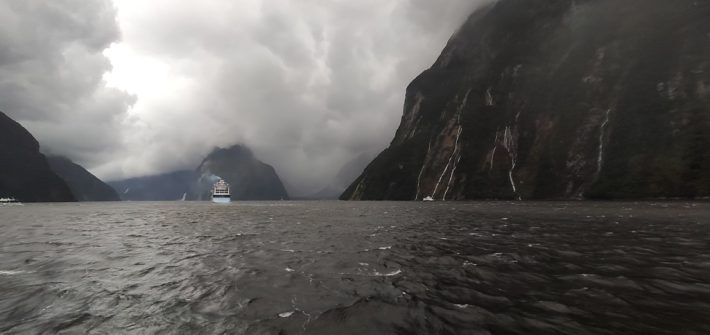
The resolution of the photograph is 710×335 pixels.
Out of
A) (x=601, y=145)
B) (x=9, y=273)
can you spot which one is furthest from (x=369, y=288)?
(x=601, y=145)

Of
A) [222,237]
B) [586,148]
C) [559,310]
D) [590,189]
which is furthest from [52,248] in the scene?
[586,148]

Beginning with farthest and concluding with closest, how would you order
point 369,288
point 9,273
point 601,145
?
point 601,145 → point 9,273 → point 369,288

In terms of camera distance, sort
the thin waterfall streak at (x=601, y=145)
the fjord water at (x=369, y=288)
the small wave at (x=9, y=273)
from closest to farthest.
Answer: the fjord water at (x=369, y=288) < the small wave at (x=9, y=273) < the thin waterfall streak at (x=601, y=145)

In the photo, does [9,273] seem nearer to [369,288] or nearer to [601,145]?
[369,288]

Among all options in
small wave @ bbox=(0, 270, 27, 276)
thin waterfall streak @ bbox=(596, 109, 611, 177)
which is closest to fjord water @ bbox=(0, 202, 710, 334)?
small wave @ bbox=(0, 270, 27, 276)

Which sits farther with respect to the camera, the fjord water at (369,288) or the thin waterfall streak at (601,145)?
the thin waterfall streak at (601,145)

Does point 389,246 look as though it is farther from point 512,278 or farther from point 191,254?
point 191,254

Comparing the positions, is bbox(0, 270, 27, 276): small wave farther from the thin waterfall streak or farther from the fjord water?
the thin waterfall streak

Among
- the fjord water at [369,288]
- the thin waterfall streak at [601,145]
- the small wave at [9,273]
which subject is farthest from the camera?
the thin waterfall streak at [601,145]

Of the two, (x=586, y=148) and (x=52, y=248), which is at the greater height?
(x=586, y=148)

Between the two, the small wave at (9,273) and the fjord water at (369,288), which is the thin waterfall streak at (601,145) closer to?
the fjord water at (369,288)

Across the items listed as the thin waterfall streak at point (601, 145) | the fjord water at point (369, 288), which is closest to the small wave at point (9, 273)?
the fjord water at point (369, 288)
